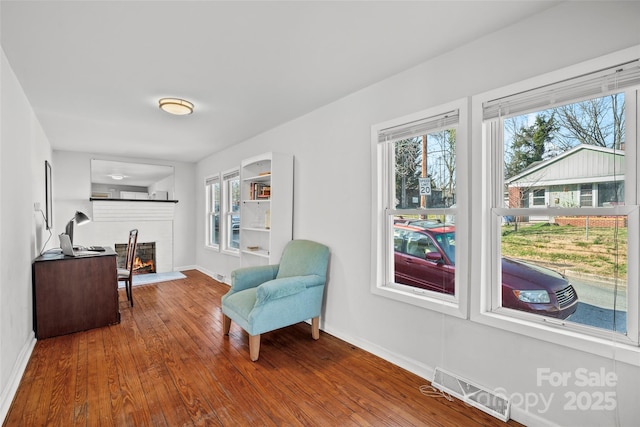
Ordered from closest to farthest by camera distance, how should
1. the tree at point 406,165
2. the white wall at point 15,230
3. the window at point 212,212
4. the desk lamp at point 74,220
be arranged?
1. the white wall at point 15,230
2. the tree at point 406,165
3. the desk lamp at point 74,220
4. the window at point 212,212

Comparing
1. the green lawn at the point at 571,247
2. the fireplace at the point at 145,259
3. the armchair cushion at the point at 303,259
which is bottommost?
the fireplace at the point at 145,259

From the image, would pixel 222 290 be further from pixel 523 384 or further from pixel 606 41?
pixel 606 41

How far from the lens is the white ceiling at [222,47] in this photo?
1.62 metres

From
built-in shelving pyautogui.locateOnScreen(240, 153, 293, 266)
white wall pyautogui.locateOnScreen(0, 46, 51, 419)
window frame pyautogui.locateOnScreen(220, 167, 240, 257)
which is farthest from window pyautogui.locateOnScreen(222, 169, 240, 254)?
white wall pyautogui.locateOnScreen(0, 46, 51, 419)

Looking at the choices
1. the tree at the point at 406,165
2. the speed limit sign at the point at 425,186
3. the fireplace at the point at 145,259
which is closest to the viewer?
the speed limit sign at the point at 425,186

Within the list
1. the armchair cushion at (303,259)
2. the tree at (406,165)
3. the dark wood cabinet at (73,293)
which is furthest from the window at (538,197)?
the dark wood cabinet at (73,293)

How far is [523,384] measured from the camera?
170 cm

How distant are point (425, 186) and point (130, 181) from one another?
563cm

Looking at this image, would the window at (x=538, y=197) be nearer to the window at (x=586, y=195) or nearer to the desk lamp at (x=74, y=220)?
the window at (x=586, y=195)

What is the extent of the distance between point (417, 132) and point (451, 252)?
95 cm

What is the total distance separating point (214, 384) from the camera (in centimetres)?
212

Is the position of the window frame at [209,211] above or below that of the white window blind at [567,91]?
below

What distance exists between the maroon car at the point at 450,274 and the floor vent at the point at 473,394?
1.81 ft

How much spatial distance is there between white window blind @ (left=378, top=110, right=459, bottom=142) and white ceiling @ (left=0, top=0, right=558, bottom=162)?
44 cm
